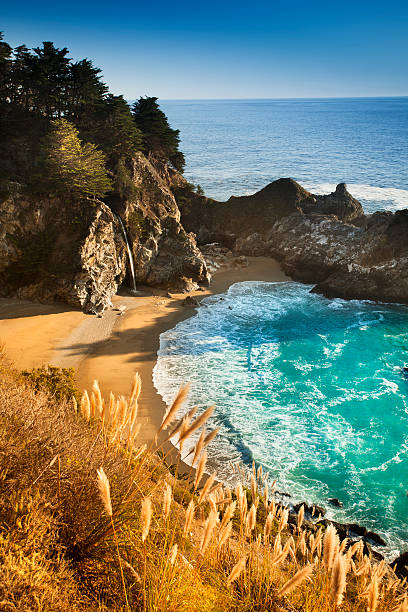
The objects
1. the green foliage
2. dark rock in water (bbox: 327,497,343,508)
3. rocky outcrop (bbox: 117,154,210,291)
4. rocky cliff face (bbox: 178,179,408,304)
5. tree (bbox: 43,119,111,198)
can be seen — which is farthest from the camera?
rocky cliff face (bbox: 178,179,408,304)

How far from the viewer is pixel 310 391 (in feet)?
60.7

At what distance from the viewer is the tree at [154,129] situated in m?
35.4

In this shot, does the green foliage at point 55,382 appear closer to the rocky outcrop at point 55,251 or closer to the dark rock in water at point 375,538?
the dark rock in water at point 375,538

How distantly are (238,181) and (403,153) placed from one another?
196ft

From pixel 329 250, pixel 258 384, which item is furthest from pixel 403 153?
pixel 258 384

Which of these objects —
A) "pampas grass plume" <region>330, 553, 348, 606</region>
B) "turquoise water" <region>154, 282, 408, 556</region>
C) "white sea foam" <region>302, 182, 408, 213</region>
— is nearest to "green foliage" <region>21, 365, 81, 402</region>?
"turquoise water" <region>154, 282, 408, 556</region>

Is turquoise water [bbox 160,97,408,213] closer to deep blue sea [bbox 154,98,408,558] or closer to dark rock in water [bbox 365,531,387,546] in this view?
deep blue sea [bbox 154,98,408,558]

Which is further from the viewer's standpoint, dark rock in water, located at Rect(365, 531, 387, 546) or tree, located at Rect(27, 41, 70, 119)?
tree, located at Rect(27, 41, 70, 119)

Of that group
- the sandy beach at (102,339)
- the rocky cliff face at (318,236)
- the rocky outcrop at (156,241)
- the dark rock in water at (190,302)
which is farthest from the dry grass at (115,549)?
the rocky cliff face at (318,236)

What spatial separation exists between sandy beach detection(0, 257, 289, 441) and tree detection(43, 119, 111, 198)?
8.06m

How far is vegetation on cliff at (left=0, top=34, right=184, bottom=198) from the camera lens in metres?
24.7

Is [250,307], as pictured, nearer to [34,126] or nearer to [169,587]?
[34,126]

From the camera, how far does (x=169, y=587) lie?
3.28 metres

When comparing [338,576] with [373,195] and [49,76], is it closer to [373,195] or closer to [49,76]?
[49,76]
